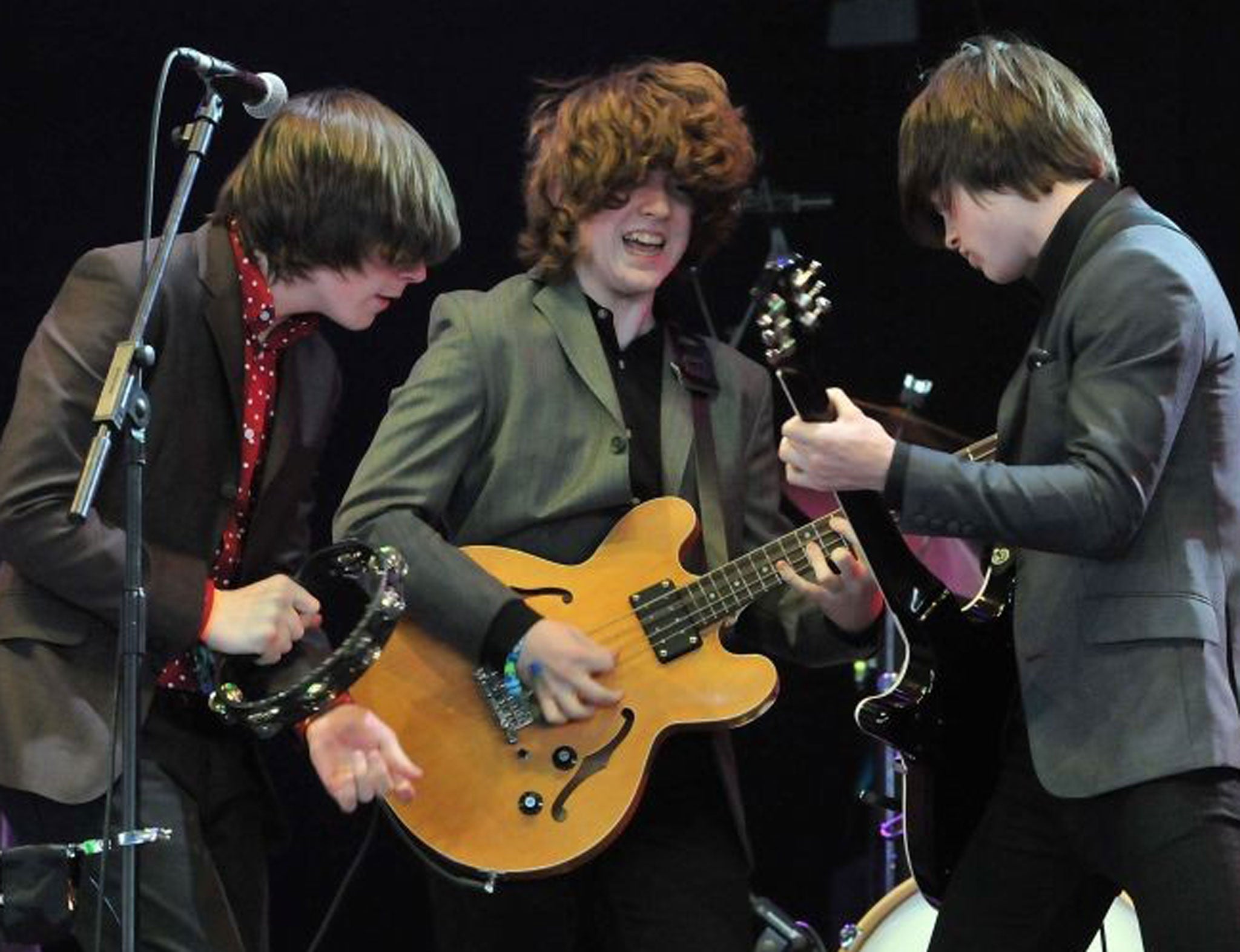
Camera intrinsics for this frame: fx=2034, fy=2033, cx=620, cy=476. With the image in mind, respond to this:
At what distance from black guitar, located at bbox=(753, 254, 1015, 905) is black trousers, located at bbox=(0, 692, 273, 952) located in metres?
1.10

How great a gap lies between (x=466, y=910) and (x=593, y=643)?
1.73 ft

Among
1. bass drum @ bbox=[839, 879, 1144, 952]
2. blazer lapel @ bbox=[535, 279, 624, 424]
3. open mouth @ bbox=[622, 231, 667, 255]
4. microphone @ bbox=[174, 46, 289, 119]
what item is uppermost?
microphone @ bbox=[174, 46, 289, 119]

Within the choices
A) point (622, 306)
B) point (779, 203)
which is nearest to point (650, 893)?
point (622, 306)

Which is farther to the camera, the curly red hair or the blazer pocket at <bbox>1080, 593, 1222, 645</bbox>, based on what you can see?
the curly red hair

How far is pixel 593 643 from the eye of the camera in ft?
12.1

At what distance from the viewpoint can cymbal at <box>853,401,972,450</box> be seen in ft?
16.2

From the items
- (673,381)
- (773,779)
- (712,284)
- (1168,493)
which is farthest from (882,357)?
(1168,493)

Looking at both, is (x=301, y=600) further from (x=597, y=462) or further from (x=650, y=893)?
(x=650, y=893)

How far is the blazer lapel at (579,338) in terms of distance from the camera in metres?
3.87

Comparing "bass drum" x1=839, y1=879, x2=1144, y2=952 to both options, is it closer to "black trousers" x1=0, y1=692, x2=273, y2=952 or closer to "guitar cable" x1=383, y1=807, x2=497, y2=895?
"guitar cable" x1=383, y1=807, x2=497, y2=895

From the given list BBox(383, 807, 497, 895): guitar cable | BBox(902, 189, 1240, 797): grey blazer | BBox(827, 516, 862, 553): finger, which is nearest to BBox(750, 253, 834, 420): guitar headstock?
BBox(902, 189, 1240, 797): grey blazer

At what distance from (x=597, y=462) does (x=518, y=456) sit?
5.8 inches

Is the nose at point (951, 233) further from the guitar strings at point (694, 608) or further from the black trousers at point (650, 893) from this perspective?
the black trousers at point (650, 893)

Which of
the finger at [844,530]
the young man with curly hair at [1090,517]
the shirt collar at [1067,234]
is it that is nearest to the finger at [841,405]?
the young man with curly hair at [1090,517]
